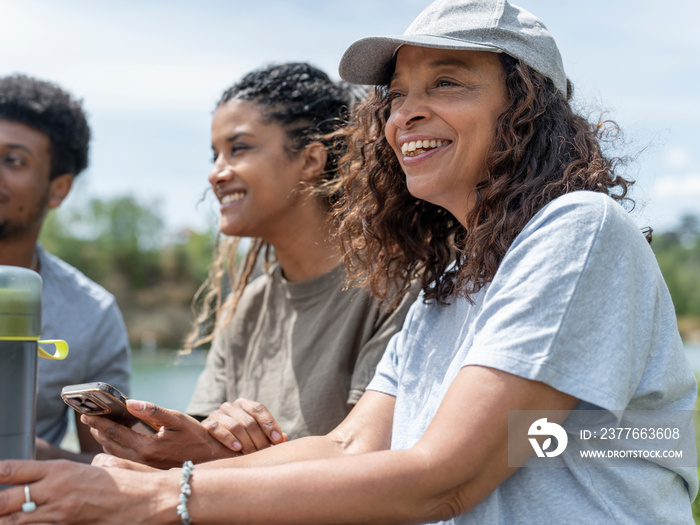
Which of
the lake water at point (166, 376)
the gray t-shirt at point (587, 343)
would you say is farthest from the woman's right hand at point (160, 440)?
the lake water at point (166, 376)

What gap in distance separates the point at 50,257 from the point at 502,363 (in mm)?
2989

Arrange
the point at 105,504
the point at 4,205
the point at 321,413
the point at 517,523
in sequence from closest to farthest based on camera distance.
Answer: the point at 105,504 < the point at 517,523 < the point at 321,413 < the point at 4,205

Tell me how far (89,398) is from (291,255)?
138cm

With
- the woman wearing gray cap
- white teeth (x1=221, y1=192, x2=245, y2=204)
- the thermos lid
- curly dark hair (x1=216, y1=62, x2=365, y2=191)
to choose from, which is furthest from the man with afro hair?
the thermos lid

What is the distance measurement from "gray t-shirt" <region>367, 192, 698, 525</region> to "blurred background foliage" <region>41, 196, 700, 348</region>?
35623mm

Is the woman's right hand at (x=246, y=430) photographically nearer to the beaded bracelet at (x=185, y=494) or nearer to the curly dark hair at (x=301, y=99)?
the beaded bracelet at (x=185, y=494)

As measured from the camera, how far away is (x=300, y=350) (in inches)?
115

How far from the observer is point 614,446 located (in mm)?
1601

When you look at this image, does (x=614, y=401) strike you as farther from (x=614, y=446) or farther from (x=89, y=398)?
(x=89, y=398)

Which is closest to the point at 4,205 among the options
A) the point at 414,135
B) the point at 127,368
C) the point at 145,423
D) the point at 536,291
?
the point at 127,368

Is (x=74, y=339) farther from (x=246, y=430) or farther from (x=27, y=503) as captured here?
(x=27, y=503)

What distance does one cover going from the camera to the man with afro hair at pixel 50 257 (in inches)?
131

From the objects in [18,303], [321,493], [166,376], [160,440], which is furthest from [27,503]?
[166,376]

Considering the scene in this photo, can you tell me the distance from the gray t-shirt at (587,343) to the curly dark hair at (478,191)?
15 centimetres
